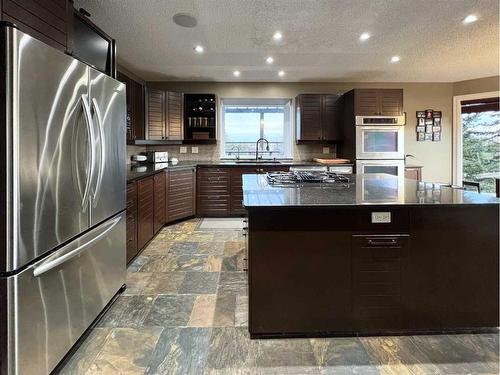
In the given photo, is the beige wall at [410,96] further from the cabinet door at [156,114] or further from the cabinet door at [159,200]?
the cabinet door at [159,200]

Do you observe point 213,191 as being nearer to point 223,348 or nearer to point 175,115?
point 175,115

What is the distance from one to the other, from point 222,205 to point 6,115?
4.11 meters

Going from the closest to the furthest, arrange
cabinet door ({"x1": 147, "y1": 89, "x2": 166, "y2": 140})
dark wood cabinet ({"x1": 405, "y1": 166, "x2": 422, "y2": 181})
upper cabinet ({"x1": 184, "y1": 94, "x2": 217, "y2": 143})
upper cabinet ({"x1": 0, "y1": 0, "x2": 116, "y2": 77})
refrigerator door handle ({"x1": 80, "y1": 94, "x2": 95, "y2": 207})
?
upper cabinet ({"x1": 0, "y1": 0, "x2": 116, "y2": 77}) < refrigerator door handle ({"x1": 80, "y1": 94, "x2": 95, "y2": 207}) < cabinet door ({"x1": 147, "y1": 89, "x2": 166, "y2": 140}) < dark wood cabinet ({"x1": 405, "y1": 166, "x2": 422, "y2": 181}) < upper cabinet ({"x1": 184, "y1": 94, "x2": 217, "y2": 143})

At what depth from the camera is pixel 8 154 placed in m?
1.23

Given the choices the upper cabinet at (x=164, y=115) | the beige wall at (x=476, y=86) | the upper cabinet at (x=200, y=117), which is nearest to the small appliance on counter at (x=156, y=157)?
the upper cabinet at (x=164, y=115)

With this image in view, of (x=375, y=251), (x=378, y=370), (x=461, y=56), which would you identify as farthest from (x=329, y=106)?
(x=378, y=370)

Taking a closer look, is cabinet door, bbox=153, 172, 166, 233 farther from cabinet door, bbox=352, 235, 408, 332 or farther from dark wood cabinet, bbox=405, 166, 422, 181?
dark wood cabinet, bbox=405, 166, 422, 181

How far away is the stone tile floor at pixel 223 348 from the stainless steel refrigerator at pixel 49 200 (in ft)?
0.64

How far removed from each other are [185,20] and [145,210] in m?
2.03

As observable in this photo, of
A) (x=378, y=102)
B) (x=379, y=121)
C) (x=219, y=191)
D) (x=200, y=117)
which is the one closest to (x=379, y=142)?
(x=379, y=121)

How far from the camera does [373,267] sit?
6.03 ft

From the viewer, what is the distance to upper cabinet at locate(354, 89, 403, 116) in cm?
500

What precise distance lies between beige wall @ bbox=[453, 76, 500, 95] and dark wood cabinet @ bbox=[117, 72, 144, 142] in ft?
18.3

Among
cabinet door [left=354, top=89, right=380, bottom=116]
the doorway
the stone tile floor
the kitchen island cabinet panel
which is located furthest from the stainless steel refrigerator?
the doorway
